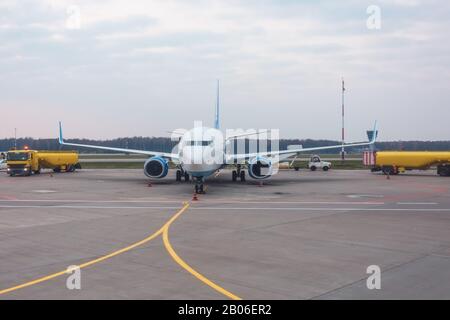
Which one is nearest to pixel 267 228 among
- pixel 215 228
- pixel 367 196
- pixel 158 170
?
pixel 215 228

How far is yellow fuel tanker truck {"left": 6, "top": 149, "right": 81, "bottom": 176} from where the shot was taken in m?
47.0

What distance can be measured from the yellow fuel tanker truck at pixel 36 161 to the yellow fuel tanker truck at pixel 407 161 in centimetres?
3463

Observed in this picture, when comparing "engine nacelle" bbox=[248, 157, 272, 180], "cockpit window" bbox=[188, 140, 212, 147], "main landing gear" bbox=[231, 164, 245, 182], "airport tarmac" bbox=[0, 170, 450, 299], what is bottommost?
"airport tarmac" bbox=[0, 170, 450, 299]

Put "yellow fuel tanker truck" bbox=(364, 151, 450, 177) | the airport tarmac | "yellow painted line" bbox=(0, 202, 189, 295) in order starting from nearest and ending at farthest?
the airport tarmac
"yellow painted line" bbox=(0, 202, 189, 295)
"yellow fuel tanker truck" bbox=(364, 151, 450, 177)

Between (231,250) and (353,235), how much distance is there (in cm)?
451

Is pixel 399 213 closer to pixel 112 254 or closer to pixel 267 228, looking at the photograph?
pixel 267 228

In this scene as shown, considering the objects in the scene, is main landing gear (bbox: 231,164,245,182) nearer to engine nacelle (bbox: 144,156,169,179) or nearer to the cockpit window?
engine nacelle (bbox: 144,156,169,179)

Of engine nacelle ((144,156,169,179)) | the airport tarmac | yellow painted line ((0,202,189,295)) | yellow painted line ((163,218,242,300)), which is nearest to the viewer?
yellow painted line ((163,218,242,300))

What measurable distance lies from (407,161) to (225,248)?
126 feet

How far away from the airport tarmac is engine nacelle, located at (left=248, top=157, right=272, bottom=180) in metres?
10.8

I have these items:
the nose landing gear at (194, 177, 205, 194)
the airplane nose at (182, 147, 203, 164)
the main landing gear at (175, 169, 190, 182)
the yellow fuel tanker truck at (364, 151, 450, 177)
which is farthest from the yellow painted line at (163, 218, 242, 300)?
the yellow fuel tanker truck at (364, 151, 450, 177)

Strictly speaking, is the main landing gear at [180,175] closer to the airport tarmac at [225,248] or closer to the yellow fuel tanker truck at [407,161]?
the airport tarmac at [225,248]

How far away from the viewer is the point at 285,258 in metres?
11.5
